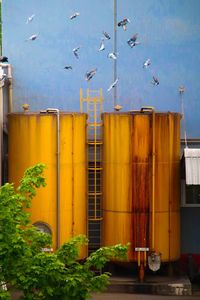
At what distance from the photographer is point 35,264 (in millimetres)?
8688

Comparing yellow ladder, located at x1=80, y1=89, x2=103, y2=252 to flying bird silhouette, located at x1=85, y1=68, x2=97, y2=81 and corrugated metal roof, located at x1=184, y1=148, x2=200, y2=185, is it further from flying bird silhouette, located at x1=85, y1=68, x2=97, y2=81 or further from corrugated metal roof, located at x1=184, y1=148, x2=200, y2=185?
corrugated metal roof, located at x1=184, y1=148, x2=200, y2=185

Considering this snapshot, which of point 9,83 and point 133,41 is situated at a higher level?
point 133,41

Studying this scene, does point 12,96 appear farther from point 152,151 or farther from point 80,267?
point 80,267

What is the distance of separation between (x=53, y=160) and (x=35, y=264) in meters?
7.79

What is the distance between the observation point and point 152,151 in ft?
54.1

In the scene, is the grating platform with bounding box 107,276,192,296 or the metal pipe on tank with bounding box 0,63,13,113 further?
the metal pipe on tank with bounding box 0,63,13,113

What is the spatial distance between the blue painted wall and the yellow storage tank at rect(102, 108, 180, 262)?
2225mm

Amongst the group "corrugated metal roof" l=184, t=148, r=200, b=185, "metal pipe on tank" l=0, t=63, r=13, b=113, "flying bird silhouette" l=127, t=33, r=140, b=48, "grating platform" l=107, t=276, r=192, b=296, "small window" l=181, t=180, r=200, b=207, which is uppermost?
"flying bird silhouette" l=127, t=33, r=140, b=48

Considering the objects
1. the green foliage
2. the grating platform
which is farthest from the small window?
the green foliage

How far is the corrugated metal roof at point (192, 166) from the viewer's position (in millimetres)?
16297

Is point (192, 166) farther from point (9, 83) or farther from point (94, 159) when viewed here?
point (9, 83)

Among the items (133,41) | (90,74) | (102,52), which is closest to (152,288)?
(90,74)

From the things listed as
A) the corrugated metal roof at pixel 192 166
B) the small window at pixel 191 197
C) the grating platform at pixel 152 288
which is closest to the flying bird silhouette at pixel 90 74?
the corrugated metal roof at pixel 192 166

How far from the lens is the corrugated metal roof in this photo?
16297 mm
